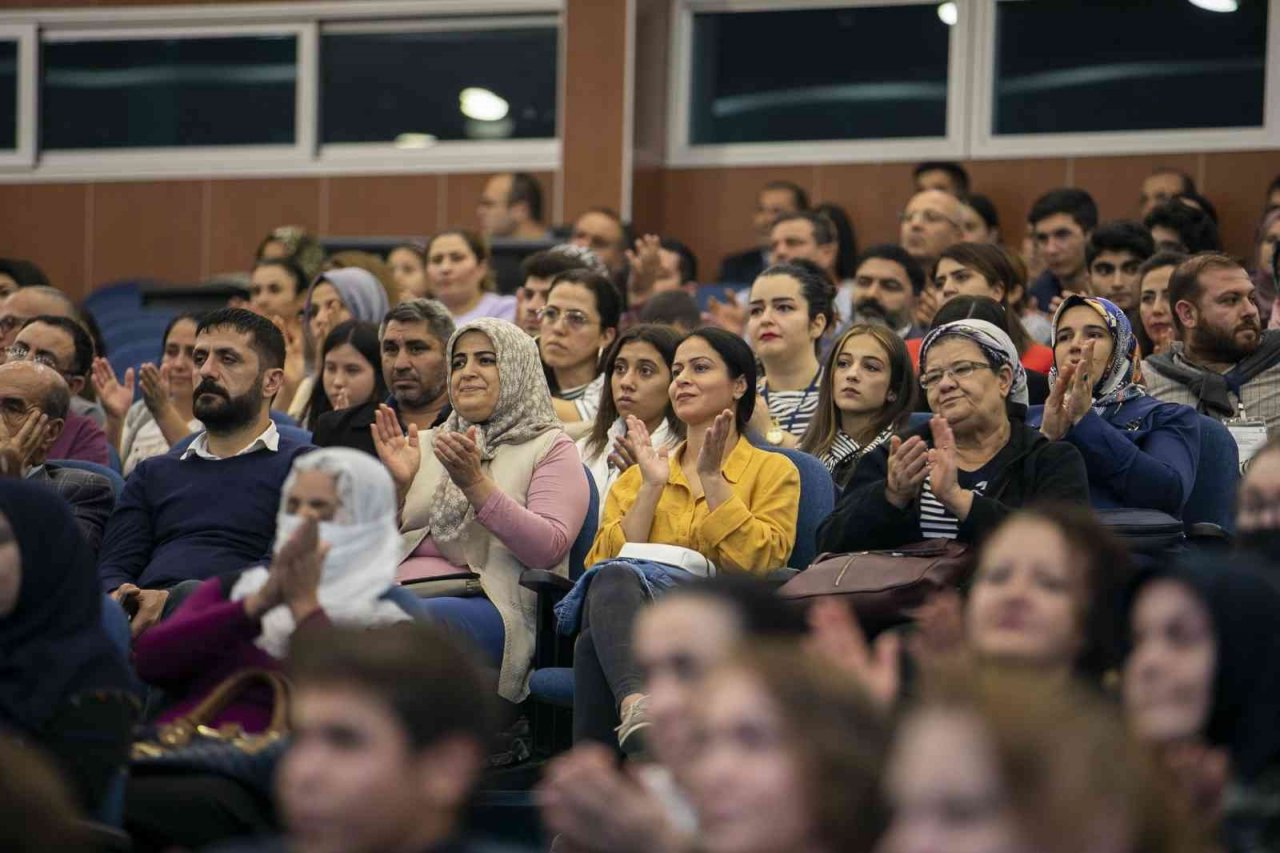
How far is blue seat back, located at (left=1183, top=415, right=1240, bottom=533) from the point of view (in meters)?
4.61

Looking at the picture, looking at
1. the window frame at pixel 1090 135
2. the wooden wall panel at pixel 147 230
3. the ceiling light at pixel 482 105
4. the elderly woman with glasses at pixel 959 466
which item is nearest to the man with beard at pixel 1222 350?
the elderly woman with glasses at pixel 959 466

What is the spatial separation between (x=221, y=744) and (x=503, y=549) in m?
1.28

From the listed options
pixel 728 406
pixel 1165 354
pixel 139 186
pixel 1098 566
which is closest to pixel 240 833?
pixel 1098 566

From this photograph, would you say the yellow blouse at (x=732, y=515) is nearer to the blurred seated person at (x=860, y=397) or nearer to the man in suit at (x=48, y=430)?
the blurred seated person at (x=860, y=397)

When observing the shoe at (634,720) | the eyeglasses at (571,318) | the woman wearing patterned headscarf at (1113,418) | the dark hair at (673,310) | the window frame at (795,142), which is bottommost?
the shoe at (634,720)

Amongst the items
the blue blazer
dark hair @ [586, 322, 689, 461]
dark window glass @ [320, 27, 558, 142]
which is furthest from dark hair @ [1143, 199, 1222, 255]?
dark window glass @ [320, 27, 558, 142]

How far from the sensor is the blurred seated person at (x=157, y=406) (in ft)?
18.3

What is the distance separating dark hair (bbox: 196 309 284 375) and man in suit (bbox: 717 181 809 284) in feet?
10.3

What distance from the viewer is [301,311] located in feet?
23.2

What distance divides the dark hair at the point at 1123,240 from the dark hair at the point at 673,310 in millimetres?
1255

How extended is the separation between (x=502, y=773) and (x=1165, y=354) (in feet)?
7.01

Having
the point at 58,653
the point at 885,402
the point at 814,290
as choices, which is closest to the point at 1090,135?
the point at 814,290

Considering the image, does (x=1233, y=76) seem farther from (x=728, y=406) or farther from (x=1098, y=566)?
(x=1098, y=566)

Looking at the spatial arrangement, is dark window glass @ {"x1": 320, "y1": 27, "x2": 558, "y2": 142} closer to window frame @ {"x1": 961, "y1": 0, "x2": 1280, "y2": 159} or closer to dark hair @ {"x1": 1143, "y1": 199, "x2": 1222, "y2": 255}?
window frame @ {"x1": 961, "y1": 0, "x2": 1280, "y2": 159}
